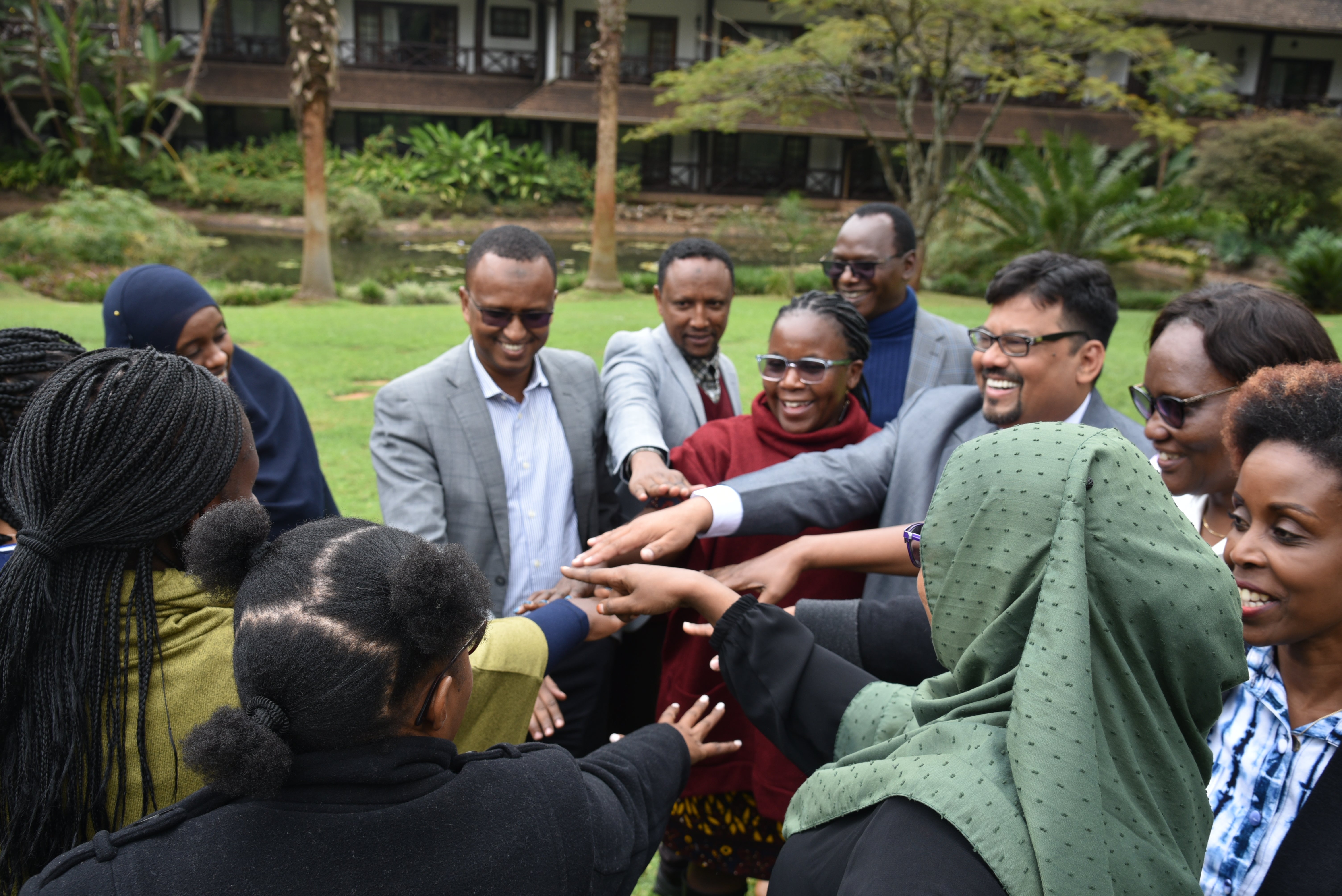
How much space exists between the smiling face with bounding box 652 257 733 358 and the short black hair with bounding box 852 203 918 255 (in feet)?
3.17

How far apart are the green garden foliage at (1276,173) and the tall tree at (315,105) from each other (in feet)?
53.7

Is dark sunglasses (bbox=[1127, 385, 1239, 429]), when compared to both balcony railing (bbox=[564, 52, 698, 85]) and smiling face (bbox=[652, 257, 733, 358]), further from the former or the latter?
balcony railing (bbox=[564, 52, 698, 85])

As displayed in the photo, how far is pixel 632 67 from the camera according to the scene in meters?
26.4

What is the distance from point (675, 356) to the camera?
3482 mm

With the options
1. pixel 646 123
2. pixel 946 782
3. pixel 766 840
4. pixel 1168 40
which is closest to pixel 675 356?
pixel 766 840

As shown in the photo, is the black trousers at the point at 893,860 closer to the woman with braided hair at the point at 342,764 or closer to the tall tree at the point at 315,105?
the woman with braided hair at the point at 342,764

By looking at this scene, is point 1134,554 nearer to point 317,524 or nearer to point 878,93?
point 317,524

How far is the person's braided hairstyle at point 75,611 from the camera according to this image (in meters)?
1.43

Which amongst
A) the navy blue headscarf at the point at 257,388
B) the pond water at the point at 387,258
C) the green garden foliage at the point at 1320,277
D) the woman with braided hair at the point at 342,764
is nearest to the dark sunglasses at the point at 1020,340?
the woman with braided hair at the point at 342,764

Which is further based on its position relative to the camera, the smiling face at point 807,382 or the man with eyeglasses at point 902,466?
the smiling face at point 807,382

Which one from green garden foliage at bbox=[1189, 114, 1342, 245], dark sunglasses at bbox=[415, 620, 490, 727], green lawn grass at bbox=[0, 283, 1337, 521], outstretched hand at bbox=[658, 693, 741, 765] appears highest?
green garden foliage at bbox=[1189, 114, 1342, 245]

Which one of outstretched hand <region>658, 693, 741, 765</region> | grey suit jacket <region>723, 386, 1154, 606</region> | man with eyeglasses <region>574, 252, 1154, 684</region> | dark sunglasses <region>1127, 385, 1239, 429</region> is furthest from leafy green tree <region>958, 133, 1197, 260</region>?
outstretched hand <region>658, 693, 741, 765</region>

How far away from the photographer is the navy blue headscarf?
294cm

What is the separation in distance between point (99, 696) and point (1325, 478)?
211 cm
